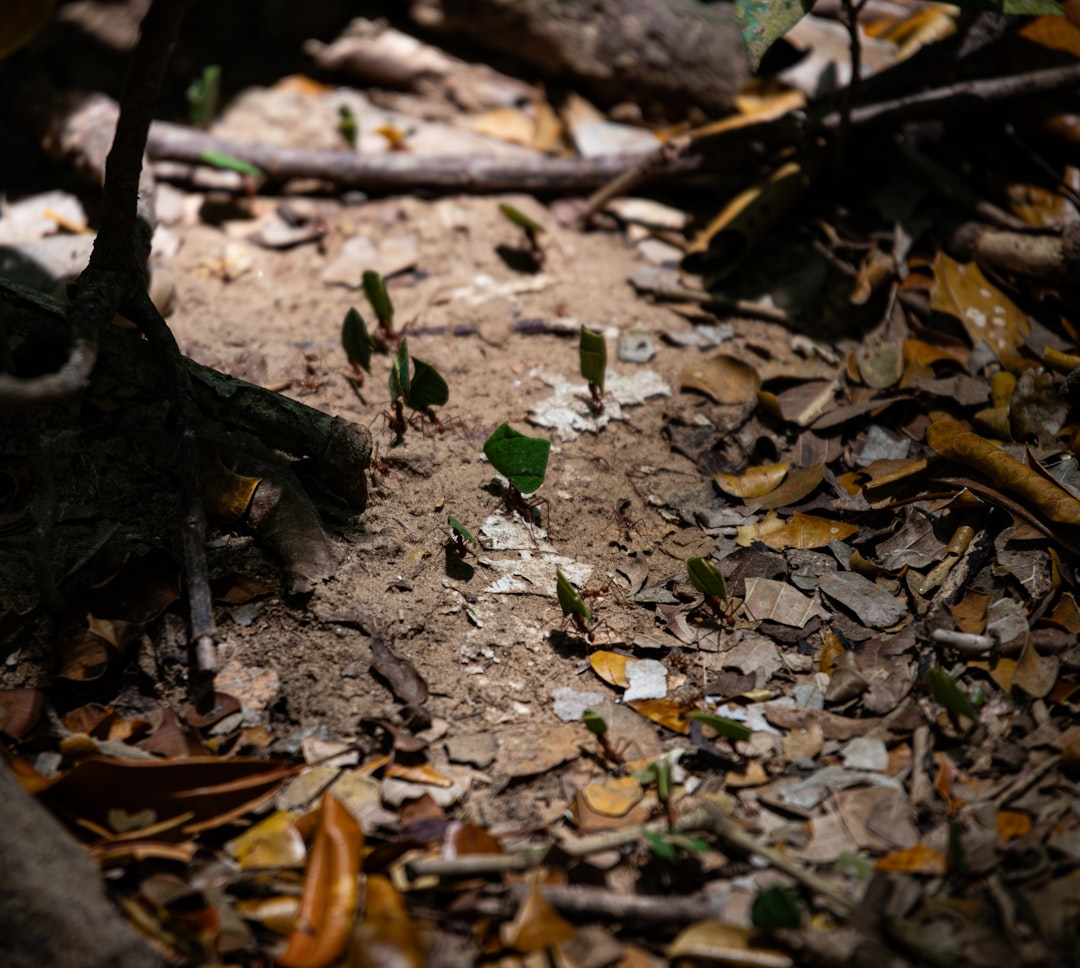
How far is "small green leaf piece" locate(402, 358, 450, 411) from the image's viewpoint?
2133 mm

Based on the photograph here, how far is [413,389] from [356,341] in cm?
33

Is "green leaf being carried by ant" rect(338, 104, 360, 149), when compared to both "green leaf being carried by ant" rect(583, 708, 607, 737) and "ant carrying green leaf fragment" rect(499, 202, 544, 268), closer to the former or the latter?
"ant carrying green leaf fragment" rect(499, 202, 544, 268)

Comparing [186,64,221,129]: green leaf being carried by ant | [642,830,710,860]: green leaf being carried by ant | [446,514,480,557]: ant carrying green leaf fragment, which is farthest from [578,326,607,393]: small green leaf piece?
[186,64,221,129]: green leaf being carried by ant

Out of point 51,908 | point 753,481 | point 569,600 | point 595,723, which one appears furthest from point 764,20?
point 51,908

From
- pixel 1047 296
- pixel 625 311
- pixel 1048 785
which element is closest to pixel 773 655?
pixel 1048 785

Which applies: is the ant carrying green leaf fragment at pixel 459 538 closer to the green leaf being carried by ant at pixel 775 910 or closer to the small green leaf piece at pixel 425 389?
the small green leaf piece at pixel 425 389

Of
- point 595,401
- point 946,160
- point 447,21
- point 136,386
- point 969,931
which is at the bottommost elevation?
point 969,931

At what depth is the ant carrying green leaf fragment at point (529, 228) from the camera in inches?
111

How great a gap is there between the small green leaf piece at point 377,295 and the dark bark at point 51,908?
1541 millimetres

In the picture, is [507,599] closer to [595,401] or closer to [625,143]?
[595,401]

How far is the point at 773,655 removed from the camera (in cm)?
187

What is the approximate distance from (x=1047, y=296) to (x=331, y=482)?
6.82 ft

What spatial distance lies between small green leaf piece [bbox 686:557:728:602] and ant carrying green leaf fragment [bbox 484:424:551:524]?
39 cm

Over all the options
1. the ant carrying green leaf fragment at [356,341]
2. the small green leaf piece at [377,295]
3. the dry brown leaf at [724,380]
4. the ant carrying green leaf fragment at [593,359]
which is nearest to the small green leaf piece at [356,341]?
the ant carrying green leaf fragment at [356,341]
